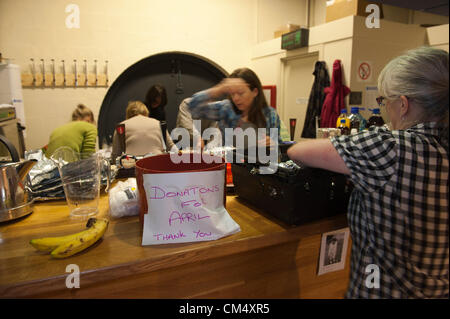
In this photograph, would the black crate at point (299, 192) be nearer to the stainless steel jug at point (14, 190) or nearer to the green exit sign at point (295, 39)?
the stainless steel jug at point (14, 190)

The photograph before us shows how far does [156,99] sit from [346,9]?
2356 millimetres

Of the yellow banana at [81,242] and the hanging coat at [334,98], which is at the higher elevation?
the hanging coat at [334,98]

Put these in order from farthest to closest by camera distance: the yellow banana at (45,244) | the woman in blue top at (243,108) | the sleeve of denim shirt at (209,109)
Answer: the woman in blue top at (243,108)
the sleeve of denim shirt at (209,109)
the yellow banana at (45,244)

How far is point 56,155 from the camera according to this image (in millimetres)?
1359

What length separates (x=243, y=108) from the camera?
2.13 metres

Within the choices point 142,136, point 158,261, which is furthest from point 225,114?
point 158,261

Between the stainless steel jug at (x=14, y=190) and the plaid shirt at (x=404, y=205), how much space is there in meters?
1.09

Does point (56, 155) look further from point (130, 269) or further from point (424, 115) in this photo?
point (424, 115)

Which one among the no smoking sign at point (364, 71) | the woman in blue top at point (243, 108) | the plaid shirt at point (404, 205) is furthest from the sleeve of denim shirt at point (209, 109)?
the no smoking sign at point (364, 71)

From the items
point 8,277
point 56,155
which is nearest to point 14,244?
point 8,277

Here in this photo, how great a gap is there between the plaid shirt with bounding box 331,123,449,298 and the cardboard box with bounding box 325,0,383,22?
2430 mm

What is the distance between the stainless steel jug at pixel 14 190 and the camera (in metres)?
1.01

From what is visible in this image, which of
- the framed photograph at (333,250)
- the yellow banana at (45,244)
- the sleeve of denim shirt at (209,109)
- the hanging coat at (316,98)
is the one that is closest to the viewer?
the yellow banana at (45,244)

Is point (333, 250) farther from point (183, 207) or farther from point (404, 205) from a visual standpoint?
point (183, 207)
